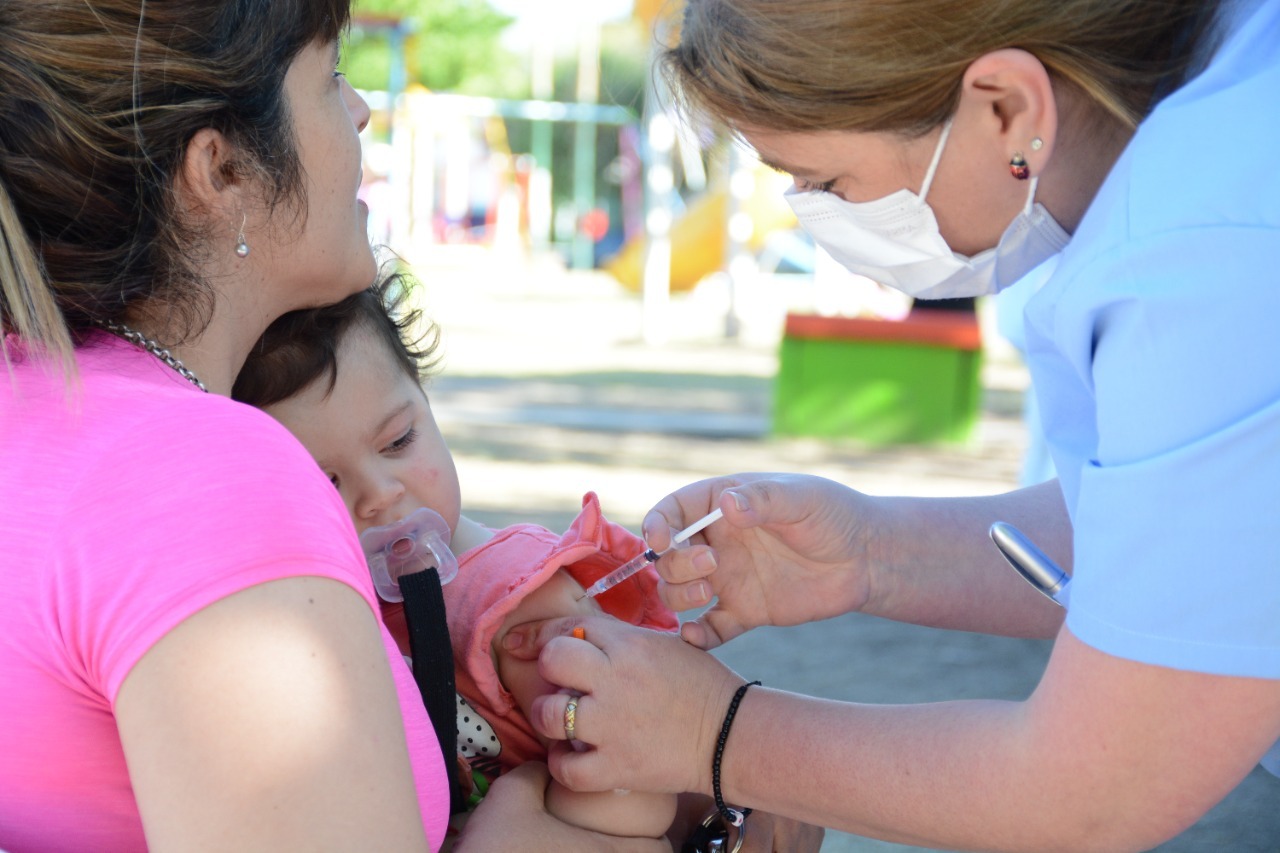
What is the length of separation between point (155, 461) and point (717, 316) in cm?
1289

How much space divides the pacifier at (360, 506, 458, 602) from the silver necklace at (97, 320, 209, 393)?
496 mm

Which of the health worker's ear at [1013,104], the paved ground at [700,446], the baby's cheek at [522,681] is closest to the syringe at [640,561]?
the baby's cheek at [522,681]

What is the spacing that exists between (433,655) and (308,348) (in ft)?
1.68

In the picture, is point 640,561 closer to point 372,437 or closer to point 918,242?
point 372,437

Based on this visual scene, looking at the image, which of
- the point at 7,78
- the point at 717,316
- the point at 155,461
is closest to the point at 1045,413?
the point at 155,461

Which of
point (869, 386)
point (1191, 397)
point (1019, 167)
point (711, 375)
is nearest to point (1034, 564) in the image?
point (1191, 397)

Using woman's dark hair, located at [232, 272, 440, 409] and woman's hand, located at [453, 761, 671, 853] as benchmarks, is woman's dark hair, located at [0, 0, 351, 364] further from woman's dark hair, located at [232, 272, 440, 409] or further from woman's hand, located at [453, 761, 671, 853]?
woman's hand, located at [453, 761, 671, 853]

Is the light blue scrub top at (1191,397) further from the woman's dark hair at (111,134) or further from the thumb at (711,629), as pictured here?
the woman's dark hair at (111,134)

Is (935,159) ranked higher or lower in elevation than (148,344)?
higher

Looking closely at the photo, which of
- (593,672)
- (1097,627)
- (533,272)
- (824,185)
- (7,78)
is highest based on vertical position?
(7,78)

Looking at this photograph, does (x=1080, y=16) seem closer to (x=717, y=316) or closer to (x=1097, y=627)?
(x=1097, y=627)

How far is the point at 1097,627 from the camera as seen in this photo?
1.20 meters

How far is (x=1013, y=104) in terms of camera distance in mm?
1412

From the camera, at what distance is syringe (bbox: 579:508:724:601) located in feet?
5.73
